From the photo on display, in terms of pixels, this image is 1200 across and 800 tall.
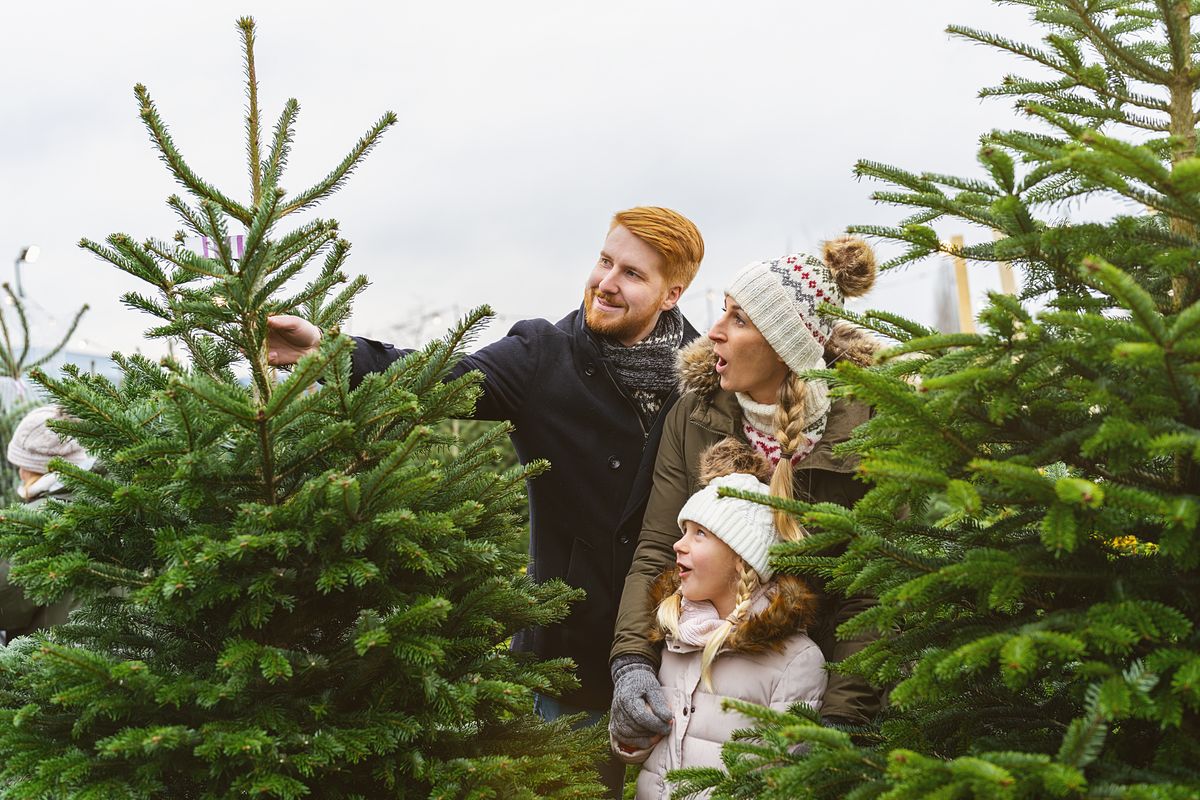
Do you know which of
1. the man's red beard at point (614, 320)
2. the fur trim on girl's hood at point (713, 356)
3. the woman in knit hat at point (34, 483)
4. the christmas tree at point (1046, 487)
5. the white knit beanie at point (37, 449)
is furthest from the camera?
the white knit beanie at point (37, 449)

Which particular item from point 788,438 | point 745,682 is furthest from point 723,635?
point 788,438

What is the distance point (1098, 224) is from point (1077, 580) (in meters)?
0.77

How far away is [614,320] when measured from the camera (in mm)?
3549

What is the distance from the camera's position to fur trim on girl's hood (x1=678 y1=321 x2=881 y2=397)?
307 cm

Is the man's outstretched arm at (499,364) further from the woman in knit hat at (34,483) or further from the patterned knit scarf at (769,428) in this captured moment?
the woman in knit hat at (34,483)

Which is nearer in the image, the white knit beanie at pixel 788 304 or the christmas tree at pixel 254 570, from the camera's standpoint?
the christmas tree at pixel 254 570

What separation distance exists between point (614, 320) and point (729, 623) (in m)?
1.23

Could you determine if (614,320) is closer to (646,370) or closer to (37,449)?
(646,370)

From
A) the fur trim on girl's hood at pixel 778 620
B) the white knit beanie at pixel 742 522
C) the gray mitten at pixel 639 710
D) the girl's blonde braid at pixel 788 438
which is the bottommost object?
the gray mitten at pixel 639 710

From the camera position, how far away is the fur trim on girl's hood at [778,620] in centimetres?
271

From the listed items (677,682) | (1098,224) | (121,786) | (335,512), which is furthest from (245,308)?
(1098,224)

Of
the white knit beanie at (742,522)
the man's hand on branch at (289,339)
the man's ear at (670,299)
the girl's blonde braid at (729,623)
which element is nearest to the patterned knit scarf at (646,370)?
the man's ear at (670,299)

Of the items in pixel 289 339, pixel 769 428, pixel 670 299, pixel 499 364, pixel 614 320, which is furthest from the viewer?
pixel 670 299

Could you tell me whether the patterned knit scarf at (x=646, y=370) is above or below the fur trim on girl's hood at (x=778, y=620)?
above
